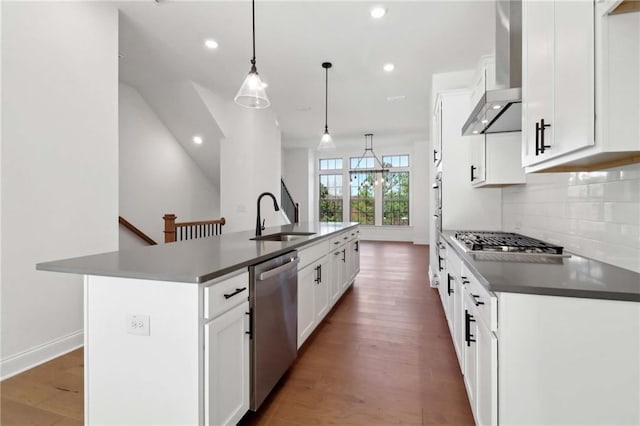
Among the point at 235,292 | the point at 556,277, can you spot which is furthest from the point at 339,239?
the point at 556,277

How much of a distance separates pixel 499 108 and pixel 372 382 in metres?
1.99

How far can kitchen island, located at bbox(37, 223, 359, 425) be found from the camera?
4.29 ft

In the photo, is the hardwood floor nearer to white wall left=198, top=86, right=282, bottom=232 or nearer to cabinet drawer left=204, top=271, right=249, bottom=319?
cabinet drawer left=204, top=271, right=249, bottom=319

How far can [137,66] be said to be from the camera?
4.37 metres

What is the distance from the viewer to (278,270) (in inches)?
73.6

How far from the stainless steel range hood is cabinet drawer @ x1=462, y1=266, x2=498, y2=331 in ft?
3.41

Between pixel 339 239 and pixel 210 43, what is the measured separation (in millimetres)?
2743

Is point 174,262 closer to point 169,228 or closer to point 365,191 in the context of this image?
point 169,228

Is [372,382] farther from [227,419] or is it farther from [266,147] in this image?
[266,147]

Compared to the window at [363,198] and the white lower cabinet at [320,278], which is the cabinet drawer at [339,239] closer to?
the white lower cabinet at [320,278]

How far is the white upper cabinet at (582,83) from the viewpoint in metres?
1.09

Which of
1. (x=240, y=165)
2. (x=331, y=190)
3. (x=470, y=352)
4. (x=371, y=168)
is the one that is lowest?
(x=470, y=352)

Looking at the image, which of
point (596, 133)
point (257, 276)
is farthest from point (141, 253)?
point (596, 133)

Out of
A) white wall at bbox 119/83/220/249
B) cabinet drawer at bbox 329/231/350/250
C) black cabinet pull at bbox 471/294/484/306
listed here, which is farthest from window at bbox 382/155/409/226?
black cabinet pull at bbox 471/294/484/306
